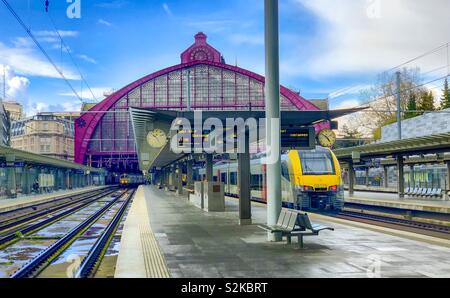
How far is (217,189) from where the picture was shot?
2239cm

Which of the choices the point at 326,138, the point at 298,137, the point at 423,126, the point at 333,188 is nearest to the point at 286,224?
the point at 298,137

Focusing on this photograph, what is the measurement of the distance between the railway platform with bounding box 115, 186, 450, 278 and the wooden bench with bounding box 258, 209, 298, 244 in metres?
0.31

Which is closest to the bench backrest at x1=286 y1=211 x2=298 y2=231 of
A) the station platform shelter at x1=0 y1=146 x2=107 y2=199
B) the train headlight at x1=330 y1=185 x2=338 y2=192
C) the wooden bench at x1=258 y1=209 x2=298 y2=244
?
the wooden bench at x1=258 y1=209 x2=298 y2=244

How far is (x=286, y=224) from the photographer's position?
11.1 metres

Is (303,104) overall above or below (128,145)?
above

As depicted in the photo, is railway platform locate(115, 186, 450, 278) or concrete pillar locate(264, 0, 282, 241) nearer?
railway platform locate(115, 186, 450, 278)

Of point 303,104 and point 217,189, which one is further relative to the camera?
point 303,104

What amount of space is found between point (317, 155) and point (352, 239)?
11446 mm

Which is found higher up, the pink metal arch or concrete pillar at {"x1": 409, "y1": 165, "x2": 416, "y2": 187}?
the pink metal arch

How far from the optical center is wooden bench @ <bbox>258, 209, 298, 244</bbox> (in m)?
10.6

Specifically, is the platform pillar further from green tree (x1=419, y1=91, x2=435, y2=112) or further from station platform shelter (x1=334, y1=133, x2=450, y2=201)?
green tree (x1=419, y1=91, x2=435, y2=112)

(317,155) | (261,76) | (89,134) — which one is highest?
(261,76)
